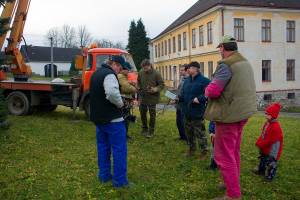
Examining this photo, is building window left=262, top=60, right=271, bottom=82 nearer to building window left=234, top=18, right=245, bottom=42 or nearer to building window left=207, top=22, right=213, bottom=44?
building window left=234, top=18, right=245, bottom=42

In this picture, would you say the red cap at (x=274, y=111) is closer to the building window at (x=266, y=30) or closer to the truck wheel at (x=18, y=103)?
the truck wheel at (x=18, y=103)

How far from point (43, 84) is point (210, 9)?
81.7 feet

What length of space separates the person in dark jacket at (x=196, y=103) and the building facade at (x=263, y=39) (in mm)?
27835

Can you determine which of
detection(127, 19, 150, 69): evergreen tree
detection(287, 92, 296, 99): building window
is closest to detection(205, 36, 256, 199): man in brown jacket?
detection(287, 92, 296, 99): building window

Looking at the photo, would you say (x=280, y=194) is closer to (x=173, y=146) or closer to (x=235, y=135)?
(x=235, y=135)

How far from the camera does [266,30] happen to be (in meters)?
36.2

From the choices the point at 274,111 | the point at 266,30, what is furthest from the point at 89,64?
the point at 266,30

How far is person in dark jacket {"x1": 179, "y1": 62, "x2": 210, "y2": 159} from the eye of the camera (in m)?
7.58

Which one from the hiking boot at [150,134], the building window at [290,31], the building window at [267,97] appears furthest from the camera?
the building window at [290,31]

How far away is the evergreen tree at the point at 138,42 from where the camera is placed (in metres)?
61.1

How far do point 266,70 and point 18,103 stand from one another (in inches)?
1044

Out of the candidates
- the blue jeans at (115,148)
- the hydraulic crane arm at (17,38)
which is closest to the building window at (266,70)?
the hydraulic crane arm at (17,38)

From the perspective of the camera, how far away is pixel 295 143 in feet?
33.4

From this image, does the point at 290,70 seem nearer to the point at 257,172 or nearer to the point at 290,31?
the point at 290,31
